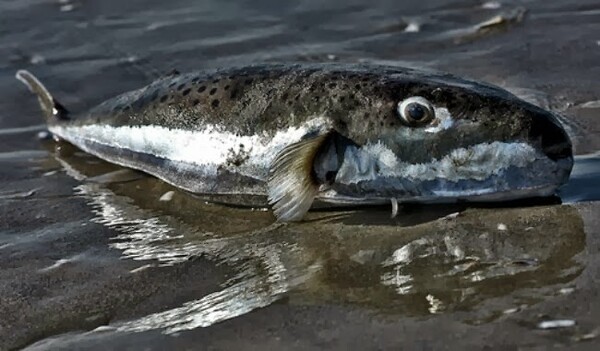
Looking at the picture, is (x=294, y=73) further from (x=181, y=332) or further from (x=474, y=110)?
(x=181, y=332)

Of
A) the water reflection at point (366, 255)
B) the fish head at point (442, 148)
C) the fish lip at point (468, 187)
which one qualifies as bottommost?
the water reflection at point (366, 255)

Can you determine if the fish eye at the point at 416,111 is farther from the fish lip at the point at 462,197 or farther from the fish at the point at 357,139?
the fish lip at the point at 462,197

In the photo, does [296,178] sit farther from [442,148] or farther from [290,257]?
[442,148]

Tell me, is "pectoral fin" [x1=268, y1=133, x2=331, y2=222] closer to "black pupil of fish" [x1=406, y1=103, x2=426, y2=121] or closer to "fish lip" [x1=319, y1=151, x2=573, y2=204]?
"fish lip" [x1=319, y1=151, x2=573, y2=204]

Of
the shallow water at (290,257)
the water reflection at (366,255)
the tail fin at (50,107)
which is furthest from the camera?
the tail fin at (50,107)

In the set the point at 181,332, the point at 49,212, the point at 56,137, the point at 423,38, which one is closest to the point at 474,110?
the point at 181,332

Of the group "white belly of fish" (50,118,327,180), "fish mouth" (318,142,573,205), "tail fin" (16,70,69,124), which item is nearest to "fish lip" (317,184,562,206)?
"fish mouth" (318,142,573,205)

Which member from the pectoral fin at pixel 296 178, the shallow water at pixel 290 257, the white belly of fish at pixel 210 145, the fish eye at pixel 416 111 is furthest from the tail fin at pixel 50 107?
the fish eye at pixel 416 111

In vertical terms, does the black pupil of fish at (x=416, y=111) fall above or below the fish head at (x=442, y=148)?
above
